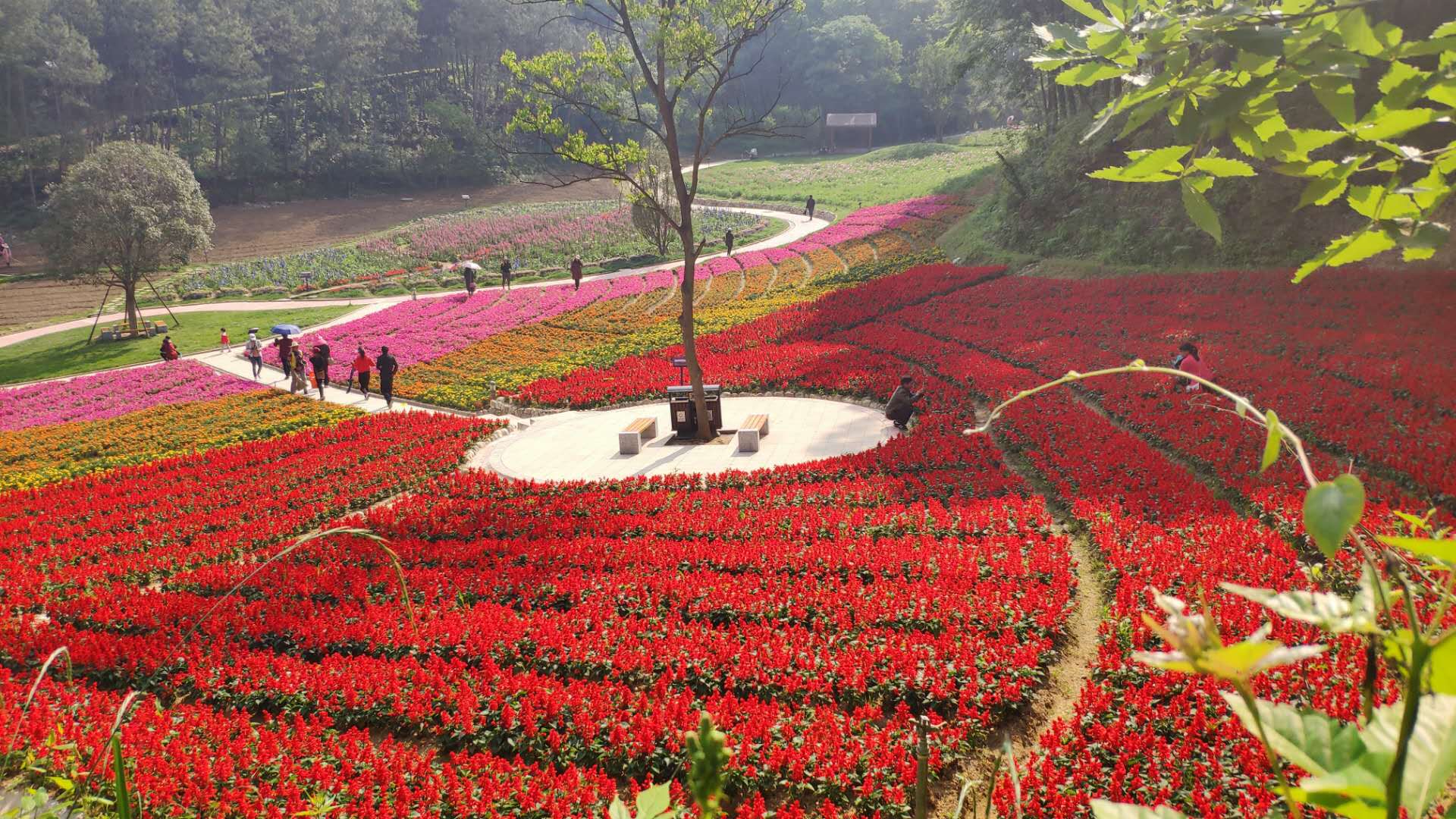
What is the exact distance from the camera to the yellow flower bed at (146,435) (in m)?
18.3

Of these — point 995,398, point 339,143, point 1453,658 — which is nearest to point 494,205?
point 339,143

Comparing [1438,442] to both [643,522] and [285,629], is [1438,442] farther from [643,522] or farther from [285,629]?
[285,629]

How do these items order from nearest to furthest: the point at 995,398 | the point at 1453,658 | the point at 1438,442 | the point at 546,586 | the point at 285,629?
the point at 1453,658, the point at 285,629, the point at 546,586, the point at 1438,442, the point at 995,398

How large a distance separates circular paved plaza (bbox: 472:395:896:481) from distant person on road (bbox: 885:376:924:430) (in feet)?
1.05

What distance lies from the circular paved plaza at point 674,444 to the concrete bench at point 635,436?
102 mm

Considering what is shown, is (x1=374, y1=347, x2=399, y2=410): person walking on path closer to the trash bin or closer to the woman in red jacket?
the woman in red jacket

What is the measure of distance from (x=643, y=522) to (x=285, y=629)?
168 inches

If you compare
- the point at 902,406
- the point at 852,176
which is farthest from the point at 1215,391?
the point at 852,176

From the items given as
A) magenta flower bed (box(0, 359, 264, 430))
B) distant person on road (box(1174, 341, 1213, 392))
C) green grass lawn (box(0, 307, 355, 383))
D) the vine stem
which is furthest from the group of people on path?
the vine stem

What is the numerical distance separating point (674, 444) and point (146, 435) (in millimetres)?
13569

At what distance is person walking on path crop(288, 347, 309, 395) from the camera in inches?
947

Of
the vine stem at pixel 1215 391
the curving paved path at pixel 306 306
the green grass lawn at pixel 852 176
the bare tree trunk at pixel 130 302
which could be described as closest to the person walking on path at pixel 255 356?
the curving paved path at pixel 306 306

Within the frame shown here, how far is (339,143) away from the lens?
239ft

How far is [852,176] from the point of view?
73.7 m
